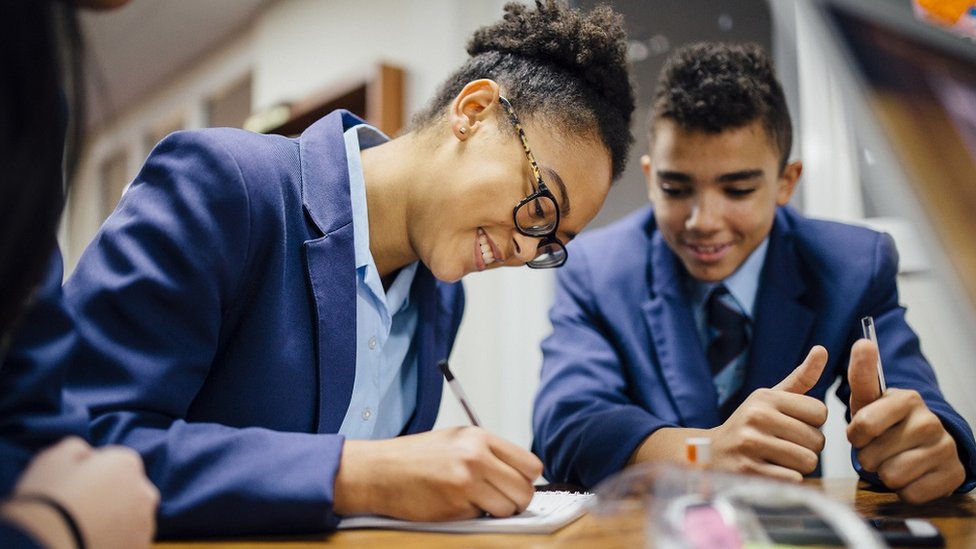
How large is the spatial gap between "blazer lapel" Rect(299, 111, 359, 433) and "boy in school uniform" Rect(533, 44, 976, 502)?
0.43 m

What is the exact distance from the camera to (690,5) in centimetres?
229

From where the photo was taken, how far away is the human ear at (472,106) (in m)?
1.15

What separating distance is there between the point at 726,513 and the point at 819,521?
0.48ft

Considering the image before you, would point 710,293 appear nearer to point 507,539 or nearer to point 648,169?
point 648,169

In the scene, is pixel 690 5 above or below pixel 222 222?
above

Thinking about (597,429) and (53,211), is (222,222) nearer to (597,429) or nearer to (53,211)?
(53,211)

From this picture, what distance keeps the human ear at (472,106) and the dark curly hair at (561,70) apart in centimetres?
3

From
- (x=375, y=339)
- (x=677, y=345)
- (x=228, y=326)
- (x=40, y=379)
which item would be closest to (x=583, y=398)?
(x=677, y=345)

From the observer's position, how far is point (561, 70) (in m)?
1.20

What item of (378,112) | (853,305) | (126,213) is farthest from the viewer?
(378,112)

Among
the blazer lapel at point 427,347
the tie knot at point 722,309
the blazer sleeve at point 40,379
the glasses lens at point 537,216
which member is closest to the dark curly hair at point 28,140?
the blazer sleeve at point 40,379

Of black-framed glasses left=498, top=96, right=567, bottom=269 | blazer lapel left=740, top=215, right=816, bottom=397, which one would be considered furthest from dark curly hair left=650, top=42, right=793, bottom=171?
black-framed glasses left=498, top=96, right=567, bottom=269

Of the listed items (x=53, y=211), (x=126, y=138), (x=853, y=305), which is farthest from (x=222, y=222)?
(x=126, y=138)

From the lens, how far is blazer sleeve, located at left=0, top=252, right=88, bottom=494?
64 centimetres
